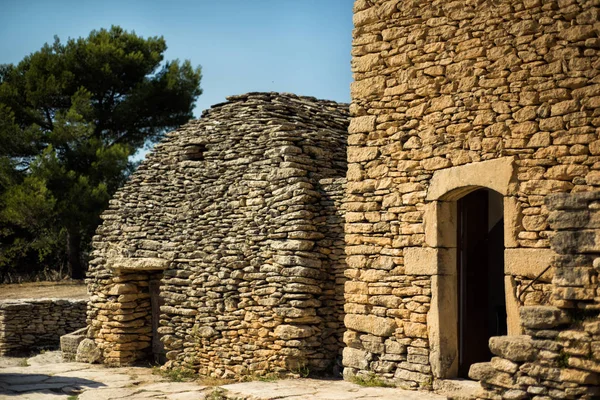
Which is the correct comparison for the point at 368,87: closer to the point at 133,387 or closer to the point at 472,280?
the point at 472,280

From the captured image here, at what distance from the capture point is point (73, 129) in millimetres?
22062

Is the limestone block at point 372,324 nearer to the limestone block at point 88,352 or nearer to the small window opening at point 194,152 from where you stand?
the small window opening at point 194,152

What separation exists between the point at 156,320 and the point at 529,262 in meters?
7.84

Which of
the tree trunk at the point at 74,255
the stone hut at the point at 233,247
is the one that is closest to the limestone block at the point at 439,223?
the stone hut at the point at 233,247

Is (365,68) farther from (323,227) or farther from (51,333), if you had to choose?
(51,333)

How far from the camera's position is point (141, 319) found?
13.1 m

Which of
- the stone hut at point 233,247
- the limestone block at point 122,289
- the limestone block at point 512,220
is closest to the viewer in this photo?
the limestone block at point 512,220

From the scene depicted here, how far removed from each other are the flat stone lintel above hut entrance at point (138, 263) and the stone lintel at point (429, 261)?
5233 mm

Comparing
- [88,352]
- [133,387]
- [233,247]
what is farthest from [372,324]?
[88,352]

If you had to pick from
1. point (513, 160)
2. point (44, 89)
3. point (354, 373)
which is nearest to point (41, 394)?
point (354, 373)

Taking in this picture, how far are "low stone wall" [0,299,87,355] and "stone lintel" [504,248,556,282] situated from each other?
1142 centimetres

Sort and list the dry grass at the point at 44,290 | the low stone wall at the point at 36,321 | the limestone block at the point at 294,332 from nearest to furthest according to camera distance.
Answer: the limestone block at the point at 294,332 < the low stone wall at the point at 36,321 < the dry grass at the point at 44,290

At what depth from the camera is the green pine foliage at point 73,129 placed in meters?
21.3

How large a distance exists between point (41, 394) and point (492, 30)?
7.29 metres
